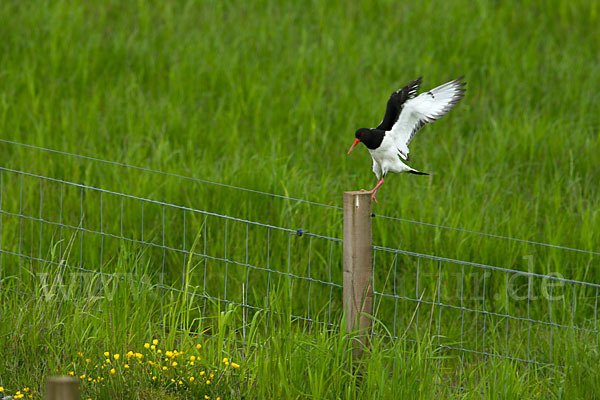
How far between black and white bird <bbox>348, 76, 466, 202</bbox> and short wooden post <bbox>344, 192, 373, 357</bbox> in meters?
0.10

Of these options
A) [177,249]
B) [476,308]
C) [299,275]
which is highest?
[177,249]

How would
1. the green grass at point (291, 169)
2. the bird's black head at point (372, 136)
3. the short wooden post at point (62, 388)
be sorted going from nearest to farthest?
the short wooden post at point (62, 388) < the bird's black head at point (372, 136) < the green grass at point (291, 169)

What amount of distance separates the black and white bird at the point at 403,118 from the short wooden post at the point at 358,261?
0.33 feet

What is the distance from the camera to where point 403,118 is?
3930mm

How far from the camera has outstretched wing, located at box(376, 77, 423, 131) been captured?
386 cm

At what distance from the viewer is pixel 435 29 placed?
979 centimetres

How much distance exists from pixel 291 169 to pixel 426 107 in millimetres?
2164

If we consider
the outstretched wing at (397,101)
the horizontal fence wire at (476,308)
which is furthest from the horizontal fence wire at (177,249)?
the outstretched wing at (397,101)

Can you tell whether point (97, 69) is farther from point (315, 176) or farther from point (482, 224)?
point (482, 224)

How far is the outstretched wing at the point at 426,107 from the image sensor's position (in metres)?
3.89

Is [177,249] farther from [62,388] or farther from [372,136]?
[62,388]

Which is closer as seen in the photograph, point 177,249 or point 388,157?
point 388,157

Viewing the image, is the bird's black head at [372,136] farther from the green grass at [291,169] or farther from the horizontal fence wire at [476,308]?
the horizontal fence wire at [476,308]

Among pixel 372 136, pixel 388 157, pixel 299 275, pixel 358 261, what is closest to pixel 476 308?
pixel 299 275
